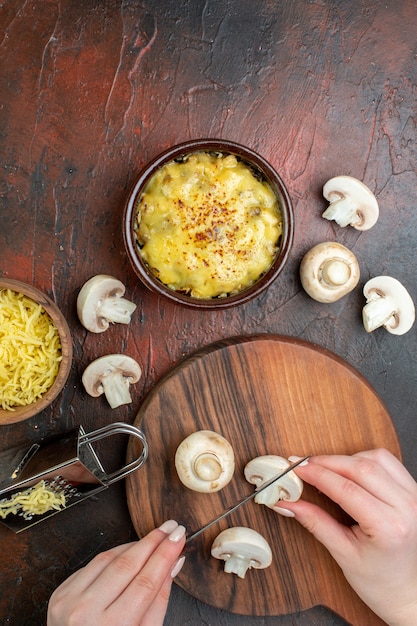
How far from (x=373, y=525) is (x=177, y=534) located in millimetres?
606

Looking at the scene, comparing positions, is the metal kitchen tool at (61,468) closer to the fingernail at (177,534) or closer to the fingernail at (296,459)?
the fingernail at (177,534)

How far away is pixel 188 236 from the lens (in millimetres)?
1850

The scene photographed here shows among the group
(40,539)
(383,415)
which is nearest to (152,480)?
(40,539)

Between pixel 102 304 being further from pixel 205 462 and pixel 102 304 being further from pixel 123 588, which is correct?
pixel 123 588

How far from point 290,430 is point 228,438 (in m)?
0.21

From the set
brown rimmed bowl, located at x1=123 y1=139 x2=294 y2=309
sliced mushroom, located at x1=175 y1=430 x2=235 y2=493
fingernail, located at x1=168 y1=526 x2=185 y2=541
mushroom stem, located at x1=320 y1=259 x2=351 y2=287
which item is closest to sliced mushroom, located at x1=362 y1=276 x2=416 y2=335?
mushroom stem, located at x1=320 y1=259 x2=351 y2=287

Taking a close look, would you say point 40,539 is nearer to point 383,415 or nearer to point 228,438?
point 228,438

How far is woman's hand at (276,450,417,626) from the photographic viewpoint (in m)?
1.93

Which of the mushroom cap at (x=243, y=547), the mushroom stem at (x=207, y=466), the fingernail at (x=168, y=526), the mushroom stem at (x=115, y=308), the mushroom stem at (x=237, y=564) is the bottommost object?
the mushroom stem at (x=237, y=564)

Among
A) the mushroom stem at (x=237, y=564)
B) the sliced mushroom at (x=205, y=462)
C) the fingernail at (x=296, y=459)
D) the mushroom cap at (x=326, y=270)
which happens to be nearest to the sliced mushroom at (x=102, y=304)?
the sliced mushroom at (x=205, y=462)

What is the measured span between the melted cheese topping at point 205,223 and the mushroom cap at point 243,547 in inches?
31.4

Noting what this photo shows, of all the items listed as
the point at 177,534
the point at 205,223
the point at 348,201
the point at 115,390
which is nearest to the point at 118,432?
the point at 115,390

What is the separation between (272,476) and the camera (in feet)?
6.63

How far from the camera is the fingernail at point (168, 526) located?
1.93 meters
